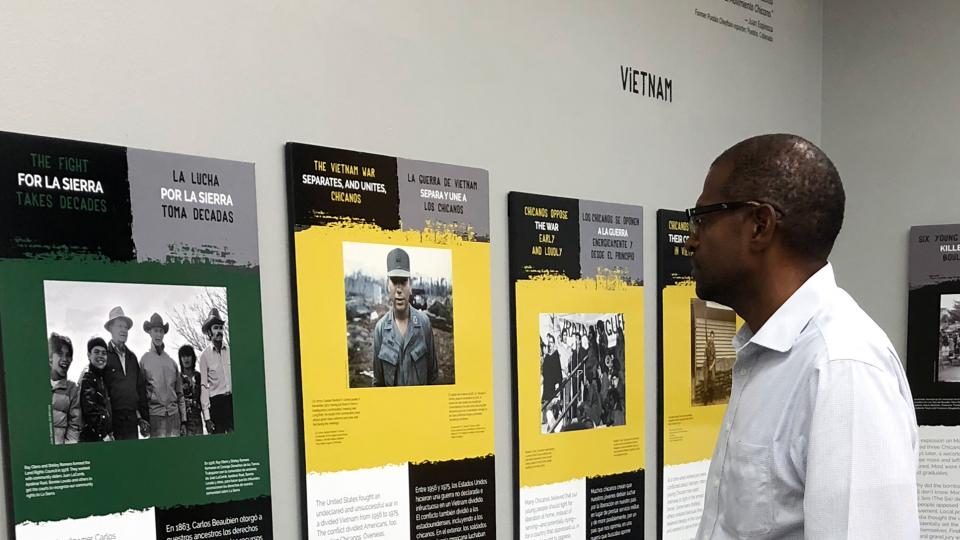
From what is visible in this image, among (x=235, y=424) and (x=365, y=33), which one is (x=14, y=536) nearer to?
(x=235, y=424)

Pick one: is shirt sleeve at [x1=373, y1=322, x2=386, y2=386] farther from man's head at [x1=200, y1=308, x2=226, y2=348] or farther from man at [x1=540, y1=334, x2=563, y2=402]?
man at [x1=540, y1=334, x2=563, y2=402]

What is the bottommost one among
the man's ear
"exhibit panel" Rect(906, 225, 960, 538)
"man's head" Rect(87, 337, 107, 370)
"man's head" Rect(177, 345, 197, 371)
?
"exhibit panel" Rect(906, 225, 960, 538)

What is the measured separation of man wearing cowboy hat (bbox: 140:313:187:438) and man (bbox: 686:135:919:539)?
1.02 m

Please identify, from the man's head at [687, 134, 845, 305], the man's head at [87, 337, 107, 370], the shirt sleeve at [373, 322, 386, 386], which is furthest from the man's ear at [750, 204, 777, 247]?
the man's head at [87, 337, 107, 370]

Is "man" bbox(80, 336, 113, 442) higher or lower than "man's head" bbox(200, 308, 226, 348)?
lower

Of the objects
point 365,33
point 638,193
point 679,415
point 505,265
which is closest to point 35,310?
point 365,33

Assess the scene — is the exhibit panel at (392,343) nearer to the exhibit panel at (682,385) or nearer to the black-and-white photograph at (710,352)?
the exhibit panel at (682,385)

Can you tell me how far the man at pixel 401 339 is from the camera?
1.57m

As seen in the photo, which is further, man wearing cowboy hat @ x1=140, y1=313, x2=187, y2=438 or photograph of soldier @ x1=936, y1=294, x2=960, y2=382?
photograph of soldier @ x1=936, y1=294, x2=960, y2=382

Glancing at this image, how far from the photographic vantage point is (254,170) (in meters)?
1.38

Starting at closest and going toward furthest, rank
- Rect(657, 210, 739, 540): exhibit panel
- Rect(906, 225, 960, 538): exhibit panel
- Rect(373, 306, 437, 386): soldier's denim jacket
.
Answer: Rect(373, 306, 437, 386): soldier's denim jacket → Rect(657, 210, 739, 540): exhibit panel → Rect(906, 225, 960, 538): exhibit panel

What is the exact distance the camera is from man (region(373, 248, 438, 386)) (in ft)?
5.15

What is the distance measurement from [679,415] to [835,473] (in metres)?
1.16

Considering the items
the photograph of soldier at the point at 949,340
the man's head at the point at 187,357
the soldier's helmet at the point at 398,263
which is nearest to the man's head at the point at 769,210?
the soldier's helmet at the point at 398,263
